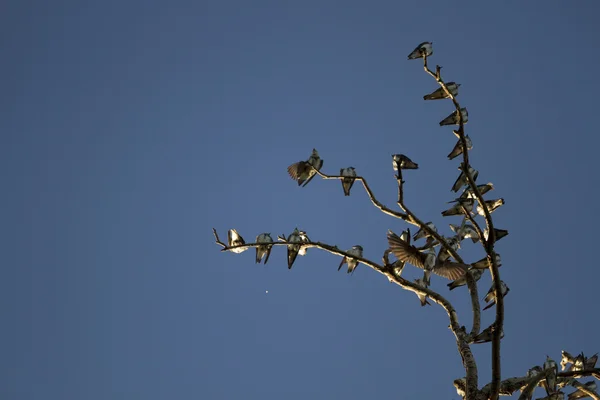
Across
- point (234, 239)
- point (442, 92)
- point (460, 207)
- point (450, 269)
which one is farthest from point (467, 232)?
point (234, 239)

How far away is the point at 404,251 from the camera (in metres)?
2.98

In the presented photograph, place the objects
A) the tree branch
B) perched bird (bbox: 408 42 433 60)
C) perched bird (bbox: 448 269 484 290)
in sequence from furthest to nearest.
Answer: perched bird (bbox: 408 42 433 60)
perched bird (bbox: 448 269 484 290)
the tree branch

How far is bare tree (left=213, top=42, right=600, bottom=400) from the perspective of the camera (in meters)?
2.73

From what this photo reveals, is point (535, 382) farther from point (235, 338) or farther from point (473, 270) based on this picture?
point (235, 338)

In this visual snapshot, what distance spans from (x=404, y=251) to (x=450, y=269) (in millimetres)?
198

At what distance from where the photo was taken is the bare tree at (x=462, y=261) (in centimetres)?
273

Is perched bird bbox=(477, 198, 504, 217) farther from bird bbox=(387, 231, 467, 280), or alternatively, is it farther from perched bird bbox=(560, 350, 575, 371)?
perched bird bbox=(560, 350, 575, 371)

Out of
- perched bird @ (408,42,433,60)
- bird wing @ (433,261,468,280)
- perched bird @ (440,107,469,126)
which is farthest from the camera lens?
perched bird @ (408,42,433,60)

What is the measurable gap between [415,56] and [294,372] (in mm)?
108586

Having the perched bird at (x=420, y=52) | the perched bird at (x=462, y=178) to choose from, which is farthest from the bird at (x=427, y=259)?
the perched bird at (x=420, y=52)

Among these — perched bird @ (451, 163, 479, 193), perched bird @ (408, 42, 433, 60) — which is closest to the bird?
perched bird @ (451, 163, 479, 193)

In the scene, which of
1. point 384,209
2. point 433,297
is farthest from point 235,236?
point 433,297

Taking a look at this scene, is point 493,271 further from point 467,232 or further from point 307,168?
point 307,168

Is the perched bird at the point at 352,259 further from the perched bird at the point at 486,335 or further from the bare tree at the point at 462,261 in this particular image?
the perched bird at the point at 486,335
